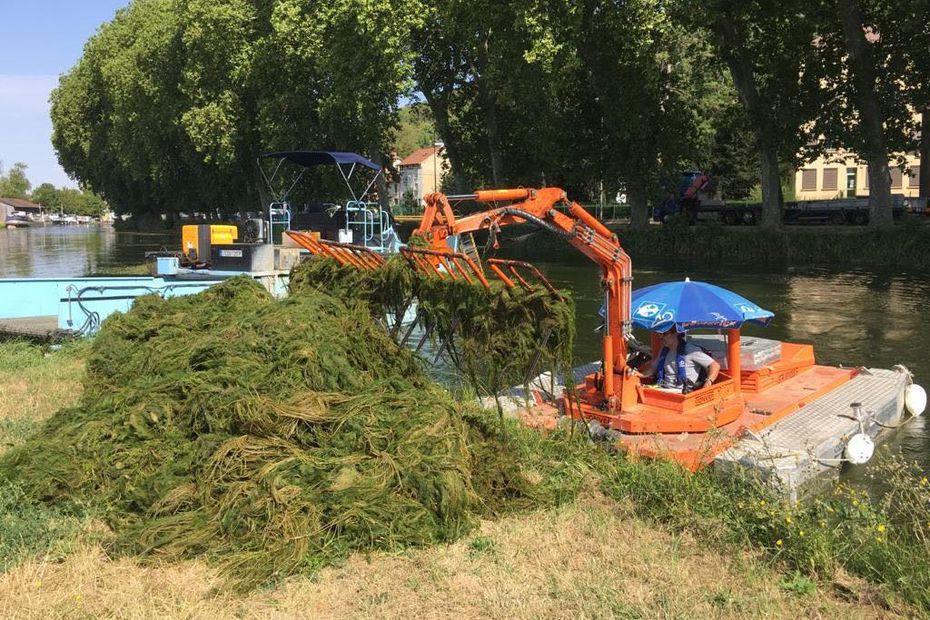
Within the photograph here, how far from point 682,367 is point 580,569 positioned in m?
4.14

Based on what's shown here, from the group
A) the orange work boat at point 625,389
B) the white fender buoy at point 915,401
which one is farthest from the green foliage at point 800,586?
the white fender buoy at point 915,401

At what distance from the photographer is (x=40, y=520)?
5.93 meters

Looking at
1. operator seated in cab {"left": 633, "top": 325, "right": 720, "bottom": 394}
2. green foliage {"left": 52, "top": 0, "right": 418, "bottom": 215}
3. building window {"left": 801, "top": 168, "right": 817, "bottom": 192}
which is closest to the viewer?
operator seated in cab {"left": 633, "top": 325, "right": 720, "bottom": 394}

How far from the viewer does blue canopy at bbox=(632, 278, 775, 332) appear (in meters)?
8.81

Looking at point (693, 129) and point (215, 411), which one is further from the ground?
point (693, 129)

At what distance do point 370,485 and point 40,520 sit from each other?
8.17ft

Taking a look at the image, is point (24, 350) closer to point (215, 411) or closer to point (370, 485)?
→ point (215, 411)

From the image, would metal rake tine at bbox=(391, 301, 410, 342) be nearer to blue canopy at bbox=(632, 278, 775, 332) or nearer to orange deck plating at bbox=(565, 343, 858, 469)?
orange deck plating at bbox=(565, 343, 858, 469)

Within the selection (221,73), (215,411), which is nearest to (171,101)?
(221,73)

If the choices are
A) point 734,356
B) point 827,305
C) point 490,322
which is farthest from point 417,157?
point 490,322

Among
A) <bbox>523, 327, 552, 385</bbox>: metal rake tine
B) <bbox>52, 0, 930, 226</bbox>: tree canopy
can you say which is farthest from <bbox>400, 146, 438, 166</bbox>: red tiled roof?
<bbox>523, 327, 552, 385</bbox>: metal rake tine

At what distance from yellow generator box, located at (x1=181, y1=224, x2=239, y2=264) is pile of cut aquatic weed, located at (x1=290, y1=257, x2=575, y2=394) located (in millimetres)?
13864

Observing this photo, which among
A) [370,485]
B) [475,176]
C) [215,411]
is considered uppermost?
[475,176]

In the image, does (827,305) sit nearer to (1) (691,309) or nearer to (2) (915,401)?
(2) (915,401)
